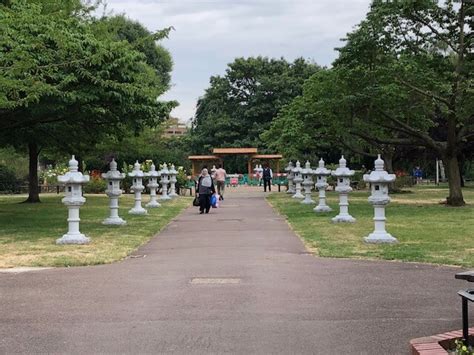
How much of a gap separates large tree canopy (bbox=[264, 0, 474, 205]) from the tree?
317 inches

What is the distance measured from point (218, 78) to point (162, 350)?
59000 millimetres

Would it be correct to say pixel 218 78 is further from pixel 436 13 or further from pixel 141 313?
pixel 141 313

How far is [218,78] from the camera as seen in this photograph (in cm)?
6356

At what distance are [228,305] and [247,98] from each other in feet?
182

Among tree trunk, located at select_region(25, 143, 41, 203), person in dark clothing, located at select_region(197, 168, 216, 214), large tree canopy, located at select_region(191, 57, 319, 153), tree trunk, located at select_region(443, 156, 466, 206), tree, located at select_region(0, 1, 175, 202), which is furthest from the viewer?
large tree canopy, located at select_region(191, 57, 319, 153)

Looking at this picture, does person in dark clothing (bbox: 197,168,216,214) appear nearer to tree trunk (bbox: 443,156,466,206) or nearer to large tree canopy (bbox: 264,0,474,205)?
large tree canopy (bbox: 264,0,474,205)

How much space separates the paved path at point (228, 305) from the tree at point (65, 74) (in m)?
5.34

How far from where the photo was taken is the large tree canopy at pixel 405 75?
22.2 meters

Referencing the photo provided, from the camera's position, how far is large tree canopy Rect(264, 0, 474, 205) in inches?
872

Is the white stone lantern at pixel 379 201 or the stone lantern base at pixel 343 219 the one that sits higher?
the white stone lantern at pixel 379 201

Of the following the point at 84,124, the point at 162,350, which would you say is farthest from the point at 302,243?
the point at 84,124

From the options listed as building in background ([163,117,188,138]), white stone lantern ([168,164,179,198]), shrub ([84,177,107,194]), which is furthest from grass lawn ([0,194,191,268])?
building in background ([163,117,188,138])

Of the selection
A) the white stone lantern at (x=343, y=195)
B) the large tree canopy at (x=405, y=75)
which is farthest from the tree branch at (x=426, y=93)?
the white stone lantern at (x=343, y=195)

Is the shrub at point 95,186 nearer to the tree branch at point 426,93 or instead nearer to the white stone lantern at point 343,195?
the tree branch at point 426,93
